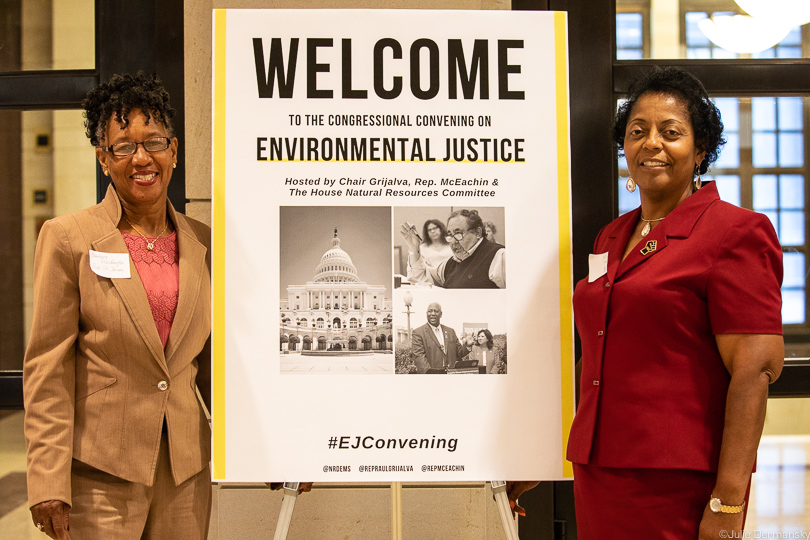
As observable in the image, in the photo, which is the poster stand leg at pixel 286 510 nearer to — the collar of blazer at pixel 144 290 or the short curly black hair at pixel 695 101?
the collar of blazer at pixel 144 290

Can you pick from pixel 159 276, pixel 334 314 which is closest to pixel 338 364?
pixel 334 314

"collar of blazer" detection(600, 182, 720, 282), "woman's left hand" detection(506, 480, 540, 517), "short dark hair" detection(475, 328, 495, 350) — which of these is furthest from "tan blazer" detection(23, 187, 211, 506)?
"collar of blazer" detection(600, 182, 720, 282)

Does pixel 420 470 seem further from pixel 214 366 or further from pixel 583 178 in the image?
pixel 583 178

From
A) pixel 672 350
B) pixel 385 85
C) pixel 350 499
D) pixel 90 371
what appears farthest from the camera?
pixel 350 499

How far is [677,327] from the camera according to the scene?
1498 millimetres

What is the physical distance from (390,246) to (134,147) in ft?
2.66

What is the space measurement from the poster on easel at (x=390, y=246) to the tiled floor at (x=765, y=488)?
139cm

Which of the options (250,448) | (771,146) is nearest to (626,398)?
(250,448)

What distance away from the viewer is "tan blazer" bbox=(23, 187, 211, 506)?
5.32ft

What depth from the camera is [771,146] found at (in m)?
2.61

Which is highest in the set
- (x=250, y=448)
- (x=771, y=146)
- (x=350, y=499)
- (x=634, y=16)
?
(x=634, y=16)

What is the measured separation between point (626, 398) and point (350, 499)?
4.57 feet

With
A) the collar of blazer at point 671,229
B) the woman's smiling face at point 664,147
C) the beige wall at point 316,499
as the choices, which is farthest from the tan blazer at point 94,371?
the woman's smiling face at point 664,147

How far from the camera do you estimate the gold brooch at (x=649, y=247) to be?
1575 millimetres
